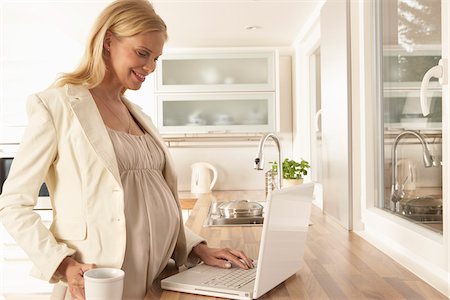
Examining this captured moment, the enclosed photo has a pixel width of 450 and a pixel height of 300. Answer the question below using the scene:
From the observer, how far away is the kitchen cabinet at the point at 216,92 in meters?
3.95

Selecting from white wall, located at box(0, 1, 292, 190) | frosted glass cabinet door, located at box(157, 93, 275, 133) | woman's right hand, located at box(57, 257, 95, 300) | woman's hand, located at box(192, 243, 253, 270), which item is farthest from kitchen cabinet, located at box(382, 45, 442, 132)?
frosted glass cabinet door, located at box(157, 93, 275, 133)

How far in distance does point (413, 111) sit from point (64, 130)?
3.53 ft

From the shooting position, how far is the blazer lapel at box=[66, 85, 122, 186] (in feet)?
3.83

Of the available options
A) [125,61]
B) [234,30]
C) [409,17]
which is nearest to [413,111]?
[409,17]

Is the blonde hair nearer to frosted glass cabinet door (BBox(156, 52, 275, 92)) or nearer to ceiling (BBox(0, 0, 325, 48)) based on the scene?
ceiling (BBox(0, 0, 325, 48))

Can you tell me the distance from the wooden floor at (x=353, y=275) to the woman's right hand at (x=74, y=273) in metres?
0.51

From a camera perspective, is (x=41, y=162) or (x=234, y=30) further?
(x=234, y=30)

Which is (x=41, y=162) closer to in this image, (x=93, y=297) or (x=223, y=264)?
(x=93, y=297)

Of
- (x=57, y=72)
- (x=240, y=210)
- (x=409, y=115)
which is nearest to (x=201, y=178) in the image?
(x=57, y=72)

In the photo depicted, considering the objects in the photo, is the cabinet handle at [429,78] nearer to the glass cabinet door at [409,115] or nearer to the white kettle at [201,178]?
the glass cabinet door at [409,115]

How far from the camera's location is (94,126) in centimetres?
119

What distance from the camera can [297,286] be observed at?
4.20 ft

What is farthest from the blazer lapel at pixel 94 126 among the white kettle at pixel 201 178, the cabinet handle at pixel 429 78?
the white kettle at pixel 201 178

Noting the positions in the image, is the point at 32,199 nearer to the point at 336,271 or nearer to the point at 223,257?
the point at 223,257
